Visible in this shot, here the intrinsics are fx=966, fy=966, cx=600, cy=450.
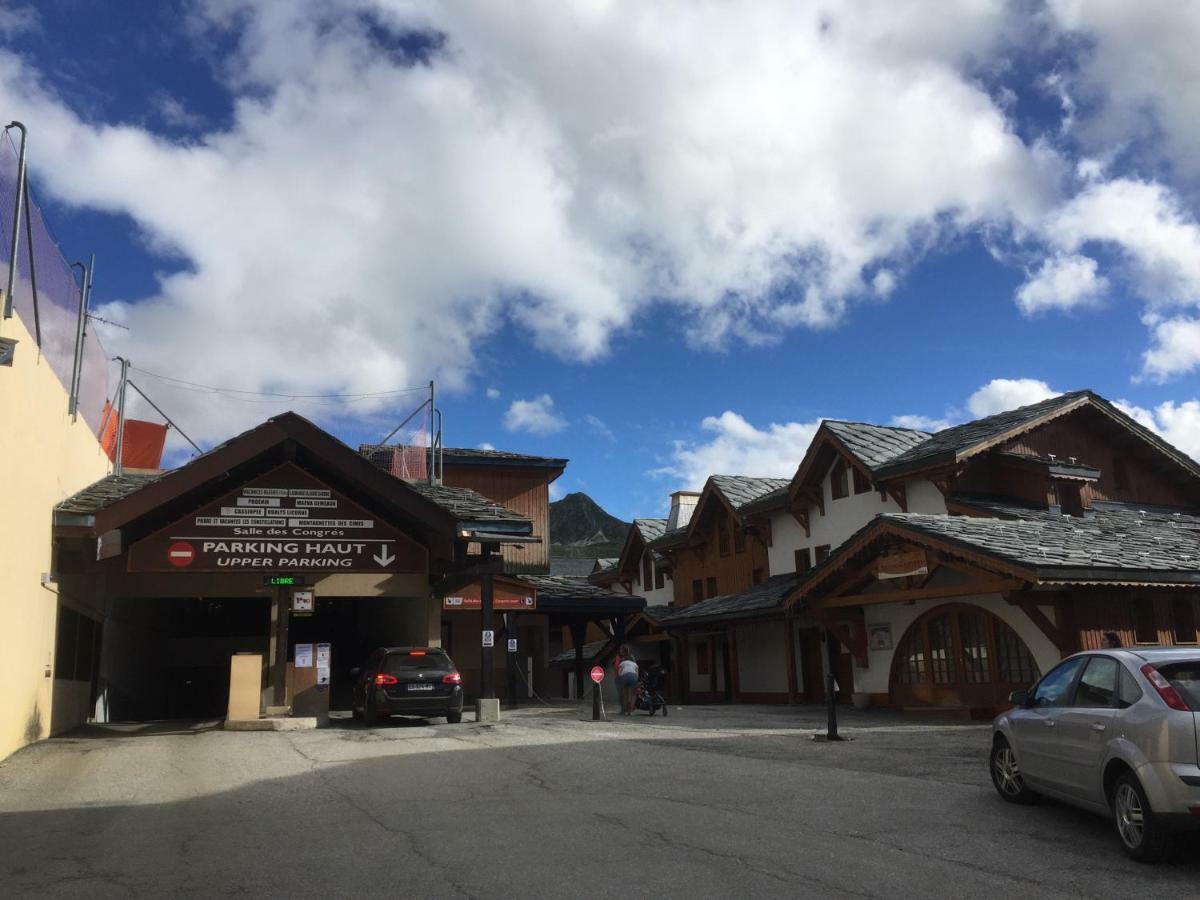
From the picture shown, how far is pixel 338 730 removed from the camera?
16.6m

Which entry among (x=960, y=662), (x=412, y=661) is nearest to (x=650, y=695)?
(x=412, y=661)

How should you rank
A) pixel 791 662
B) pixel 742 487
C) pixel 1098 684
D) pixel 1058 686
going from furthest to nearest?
pixel 742 487 → pixel 791 662 → pixel 1058 686 → pixel 1098 684

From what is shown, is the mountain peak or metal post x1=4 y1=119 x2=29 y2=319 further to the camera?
the mountain peak

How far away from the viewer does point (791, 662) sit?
93.3 ft

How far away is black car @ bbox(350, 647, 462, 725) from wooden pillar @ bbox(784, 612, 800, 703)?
13.3 metres

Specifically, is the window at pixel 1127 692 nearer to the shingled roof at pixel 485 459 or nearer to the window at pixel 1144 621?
the window at pixel 1144 621

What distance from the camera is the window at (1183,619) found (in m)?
19.5


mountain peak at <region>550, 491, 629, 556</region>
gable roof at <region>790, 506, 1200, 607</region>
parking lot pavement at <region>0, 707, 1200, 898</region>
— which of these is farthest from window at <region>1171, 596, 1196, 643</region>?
mountain peak at <region>550, 491, 629, 556</region>

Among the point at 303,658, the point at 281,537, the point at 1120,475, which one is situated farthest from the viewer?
the point at 1120,475

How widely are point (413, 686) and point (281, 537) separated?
3593 mm

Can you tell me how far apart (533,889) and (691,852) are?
1.39 m

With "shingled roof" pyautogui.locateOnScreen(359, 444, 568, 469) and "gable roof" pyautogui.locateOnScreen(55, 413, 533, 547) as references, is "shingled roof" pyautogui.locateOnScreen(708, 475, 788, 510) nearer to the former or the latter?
"shingled roof" pyautogui.locateOnScreen(359, 444, 568, 469)

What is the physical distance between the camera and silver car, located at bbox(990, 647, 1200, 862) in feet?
20.2

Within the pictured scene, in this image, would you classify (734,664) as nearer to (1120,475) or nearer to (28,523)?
(1120,475)
